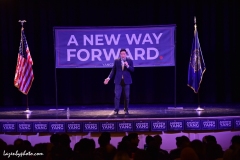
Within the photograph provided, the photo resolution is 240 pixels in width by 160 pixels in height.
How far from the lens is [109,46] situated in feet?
38.2

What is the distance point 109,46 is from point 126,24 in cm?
109

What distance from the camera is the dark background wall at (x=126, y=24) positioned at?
39.8 feet

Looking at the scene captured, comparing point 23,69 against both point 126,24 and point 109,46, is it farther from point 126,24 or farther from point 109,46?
point 126,24

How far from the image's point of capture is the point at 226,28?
1205 centimetres

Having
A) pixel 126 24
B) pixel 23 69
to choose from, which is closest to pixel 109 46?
pixel 126 24

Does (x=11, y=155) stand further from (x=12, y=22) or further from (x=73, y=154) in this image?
(x=12, y=22)

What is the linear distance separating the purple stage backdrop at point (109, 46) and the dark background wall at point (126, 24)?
2.38 ft

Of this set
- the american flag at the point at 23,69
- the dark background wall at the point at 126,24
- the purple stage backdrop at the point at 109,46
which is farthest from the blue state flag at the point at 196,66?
the american flag at the point at 23,69

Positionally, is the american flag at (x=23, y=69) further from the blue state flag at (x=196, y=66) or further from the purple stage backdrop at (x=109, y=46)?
the blue state flag at (x=196, y=66)

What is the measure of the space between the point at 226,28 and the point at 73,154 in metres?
9.04

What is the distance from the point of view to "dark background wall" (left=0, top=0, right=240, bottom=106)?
39.8 ft

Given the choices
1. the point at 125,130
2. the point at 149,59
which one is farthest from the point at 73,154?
the point at 149,59

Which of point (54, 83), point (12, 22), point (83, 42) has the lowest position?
point (54, 83)

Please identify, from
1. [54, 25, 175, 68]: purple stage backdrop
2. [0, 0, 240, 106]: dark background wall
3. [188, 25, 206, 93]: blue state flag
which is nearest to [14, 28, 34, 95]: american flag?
[54, 25, 175, 68]: purple stage backdrop
